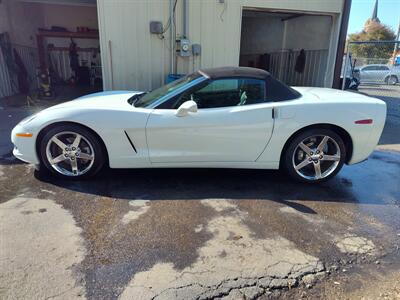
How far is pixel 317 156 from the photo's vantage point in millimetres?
3762

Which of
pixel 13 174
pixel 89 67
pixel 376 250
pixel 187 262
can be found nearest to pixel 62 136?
pixel 13 174

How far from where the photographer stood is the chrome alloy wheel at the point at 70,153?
3557 mm

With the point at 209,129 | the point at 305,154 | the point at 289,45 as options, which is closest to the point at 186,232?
the point at 209,129

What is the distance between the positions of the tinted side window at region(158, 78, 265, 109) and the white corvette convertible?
0.04 ft

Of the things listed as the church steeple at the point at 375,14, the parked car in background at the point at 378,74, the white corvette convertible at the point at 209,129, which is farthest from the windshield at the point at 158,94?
the church steeple at the point at 375,14

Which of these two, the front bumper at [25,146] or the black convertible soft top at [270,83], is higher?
the black convertible soft top at [270,83]

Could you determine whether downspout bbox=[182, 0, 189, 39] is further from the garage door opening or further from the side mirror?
the side mirror

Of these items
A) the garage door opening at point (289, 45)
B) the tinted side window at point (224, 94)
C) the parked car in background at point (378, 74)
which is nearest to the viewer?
the tinted side window at point (224, 94)

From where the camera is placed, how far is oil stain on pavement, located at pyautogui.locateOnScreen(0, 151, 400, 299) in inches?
85.3

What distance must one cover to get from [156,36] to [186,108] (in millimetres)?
4684

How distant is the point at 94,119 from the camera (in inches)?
136

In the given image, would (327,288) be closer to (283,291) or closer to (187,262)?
(283,291)

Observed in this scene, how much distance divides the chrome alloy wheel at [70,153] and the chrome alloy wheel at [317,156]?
2413 mm

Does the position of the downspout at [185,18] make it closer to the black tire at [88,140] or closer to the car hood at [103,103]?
the car hood at [103,103]
